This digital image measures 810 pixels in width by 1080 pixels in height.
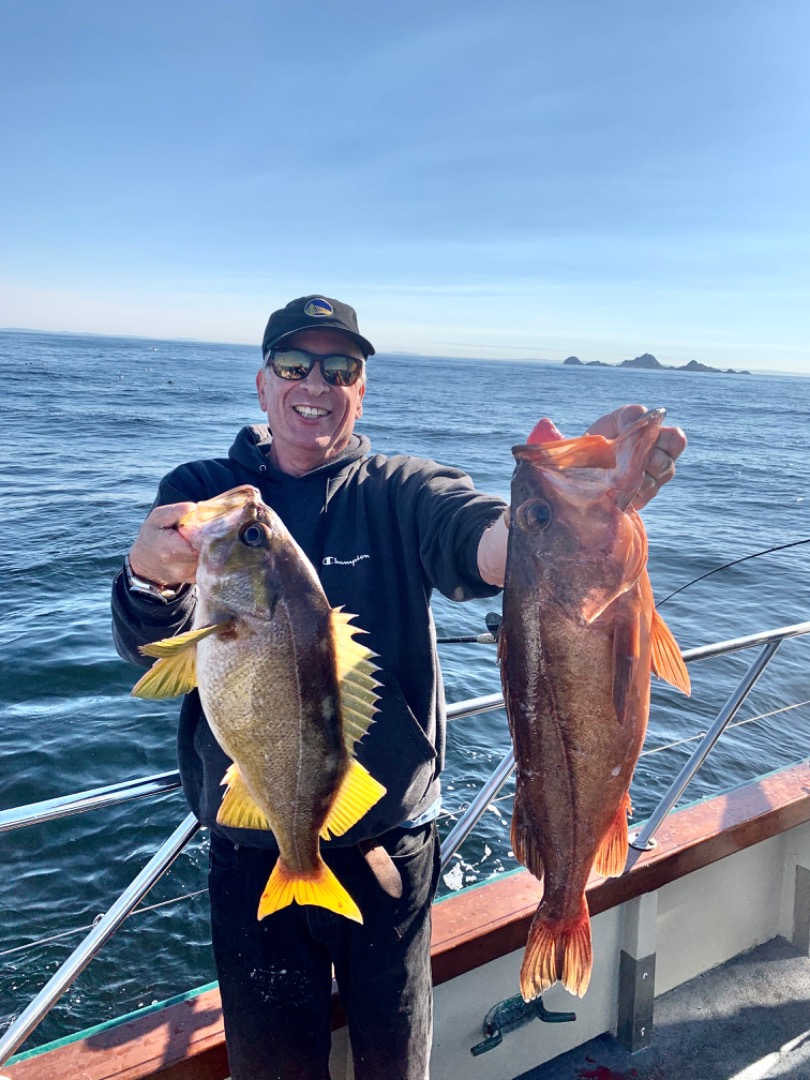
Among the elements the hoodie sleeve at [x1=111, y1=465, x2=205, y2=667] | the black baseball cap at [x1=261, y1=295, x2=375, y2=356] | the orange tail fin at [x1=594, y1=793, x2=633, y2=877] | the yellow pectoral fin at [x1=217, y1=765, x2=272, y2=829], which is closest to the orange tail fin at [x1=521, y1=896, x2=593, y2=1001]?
the orange tail fin at [x1=594, y1=793, x2=633, y2=877]

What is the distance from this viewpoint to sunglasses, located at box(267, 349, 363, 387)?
3.18m

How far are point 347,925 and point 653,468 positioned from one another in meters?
1.96

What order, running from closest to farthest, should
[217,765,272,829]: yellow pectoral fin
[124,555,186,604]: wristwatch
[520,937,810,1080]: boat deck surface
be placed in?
[217,765,272,829]: yellow pectoral fin
[124,555,186,604]: wristwatch
[520,937,810,1080]: boat deck surface

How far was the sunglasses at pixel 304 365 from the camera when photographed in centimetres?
318

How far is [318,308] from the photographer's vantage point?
3.19 m

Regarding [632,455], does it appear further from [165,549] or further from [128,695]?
[128,695]

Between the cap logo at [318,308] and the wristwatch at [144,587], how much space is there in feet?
4.39

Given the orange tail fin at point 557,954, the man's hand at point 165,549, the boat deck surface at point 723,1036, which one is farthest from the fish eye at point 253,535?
the boat deck surface at point 723,1036

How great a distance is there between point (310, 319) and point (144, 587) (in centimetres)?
137

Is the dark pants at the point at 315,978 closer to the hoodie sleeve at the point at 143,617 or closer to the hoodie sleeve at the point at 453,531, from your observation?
the hoodie sleeve at the point at 143,617

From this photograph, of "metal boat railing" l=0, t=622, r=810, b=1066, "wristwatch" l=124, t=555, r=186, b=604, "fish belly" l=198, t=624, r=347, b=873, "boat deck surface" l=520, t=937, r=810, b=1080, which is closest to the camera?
"fish belly" l=198, t=624, r=347, b=873

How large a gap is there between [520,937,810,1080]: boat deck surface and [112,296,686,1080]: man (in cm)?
162

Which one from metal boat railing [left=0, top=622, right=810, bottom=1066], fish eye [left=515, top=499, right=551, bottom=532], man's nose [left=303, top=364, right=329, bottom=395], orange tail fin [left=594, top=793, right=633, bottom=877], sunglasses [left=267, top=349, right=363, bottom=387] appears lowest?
metal boat railing [left=0, top=622, right=810, bottom=1066]

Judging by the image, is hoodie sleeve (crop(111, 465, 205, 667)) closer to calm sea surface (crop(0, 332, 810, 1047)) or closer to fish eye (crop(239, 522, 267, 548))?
fish eye (crop(239, 522, 267, 548))
